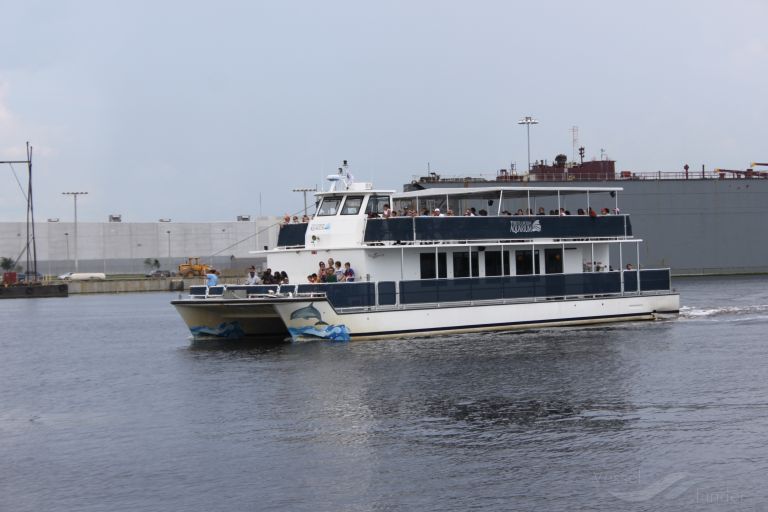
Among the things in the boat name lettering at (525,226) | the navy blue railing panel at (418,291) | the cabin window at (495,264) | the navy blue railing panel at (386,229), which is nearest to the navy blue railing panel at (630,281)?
the boat name lettering at (525,226)

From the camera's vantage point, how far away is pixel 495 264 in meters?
36.2

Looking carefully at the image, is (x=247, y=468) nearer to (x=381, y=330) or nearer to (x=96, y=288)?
(x=381, y=330)

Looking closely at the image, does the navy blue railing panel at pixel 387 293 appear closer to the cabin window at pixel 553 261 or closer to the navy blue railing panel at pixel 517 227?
the navy blue railing panel at pixel 517 227

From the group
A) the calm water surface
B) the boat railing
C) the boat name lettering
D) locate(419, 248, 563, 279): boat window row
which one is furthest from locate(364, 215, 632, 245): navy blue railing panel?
the calm water surface

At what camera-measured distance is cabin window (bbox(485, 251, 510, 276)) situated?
118 ft

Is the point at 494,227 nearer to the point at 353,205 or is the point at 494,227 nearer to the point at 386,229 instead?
the point at 386,229

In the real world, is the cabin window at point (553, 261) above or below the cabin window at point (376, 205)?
below

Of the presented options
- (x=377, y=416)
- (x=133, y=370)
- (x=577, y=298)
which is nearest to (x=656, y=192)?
(x=577, y=298)

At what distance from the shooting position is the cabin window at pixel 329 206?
3433 centimetres

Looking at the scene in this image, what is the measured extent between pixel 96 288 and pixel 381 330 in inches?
2764

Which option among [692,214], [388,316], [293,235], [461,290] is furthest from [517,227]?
[692,214]

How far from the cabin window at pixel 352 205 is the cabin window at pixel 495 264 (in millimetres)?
4909

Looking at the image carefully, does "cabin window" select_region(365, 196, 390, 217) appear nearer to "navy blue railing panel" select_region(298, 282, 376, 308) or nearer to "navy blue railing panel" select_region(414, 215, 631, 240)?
"navy blue railing panel" select_region(414, 215, 631, 240)

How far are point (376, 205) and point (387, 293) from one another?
10.3 ft
